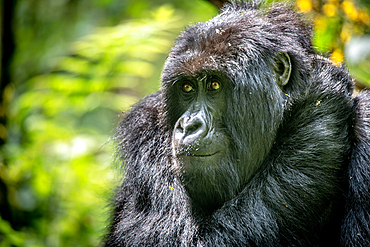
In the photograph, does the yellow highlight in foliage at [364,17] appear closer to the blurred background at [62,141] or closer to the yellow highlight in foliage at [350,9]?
the yellow highlight in foliage at [350,9]

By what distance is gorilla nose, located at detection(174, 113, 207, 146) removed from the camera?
255 centimetres

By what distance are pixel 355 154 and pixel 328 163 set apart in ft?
0.71

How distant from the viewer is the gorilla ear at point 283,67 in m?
2.78

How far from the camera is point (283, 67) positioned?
281cm

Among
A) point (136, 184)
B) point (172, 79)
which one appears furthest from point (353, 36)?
point (136, 184)

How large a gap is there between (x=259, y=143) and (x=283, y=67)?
1.97 feet

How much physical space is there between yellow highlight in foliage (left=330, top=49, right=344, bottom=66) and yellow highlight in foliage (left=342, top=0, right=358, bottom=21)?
1.05 ft

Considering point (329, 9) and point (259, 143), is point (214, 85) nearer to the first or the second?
point (259, 143)

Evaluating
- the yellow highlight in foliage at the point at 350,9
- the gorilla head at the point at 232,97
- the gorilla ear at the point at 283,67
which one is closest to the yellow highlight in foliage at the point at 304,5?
the yellow highlight in foliage at the point at 350,9

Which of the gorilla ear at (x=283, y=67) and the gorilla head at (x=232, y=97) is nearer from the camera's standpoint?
the gorilla head at (x=232, y=97)

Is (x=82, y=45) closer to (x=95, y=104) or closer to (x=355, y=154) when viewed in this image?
(x=95, y=104)

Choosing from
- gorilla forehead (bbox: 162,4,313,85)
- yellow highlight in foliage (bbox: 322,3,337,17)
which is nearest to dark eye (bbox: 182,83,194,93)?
gorilla forehead (bbox: 162,4,313,85)

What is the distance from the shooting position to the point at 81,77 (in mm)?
5664

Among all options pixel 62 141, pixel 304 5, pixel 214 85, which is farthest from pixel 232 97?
pixel 62 141
